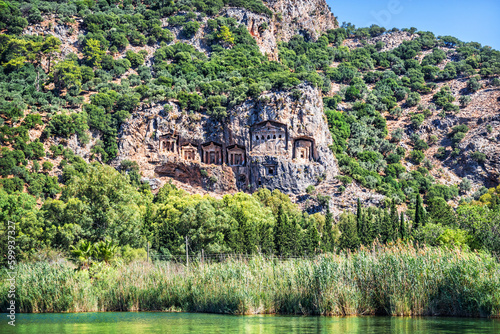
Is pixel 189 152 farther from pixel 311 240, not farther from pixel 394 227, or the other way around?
pixel 394 227

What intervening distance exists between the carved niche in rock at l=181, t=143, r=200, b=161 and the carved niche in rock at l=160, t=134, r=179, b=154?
4.10ft

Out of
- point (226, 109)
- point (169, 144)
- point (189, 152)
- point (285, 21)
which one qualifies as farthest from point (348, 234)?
point (285, 21)

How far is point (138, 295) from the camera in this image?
3456 cm

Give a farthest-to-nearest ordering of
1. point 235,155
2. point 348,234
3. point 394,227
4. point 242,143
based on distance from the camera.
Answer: point 235,155, point 242,143, point 394,227, point 348,234

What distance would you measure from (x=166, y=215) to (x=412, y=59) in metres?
101

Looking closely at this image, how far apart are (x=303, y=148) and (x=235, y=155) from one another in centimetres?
1025

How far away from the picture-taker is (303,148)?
89.1 meters

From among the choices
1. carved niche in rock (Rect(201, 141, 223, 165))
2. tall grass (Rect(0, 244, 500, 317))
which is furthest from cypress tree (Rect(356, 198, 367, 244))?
tall grass (Rect(0, 244, 500, 317))

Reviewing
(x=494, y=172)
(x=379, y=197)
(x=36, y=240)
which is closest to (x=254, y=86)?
(x=379, y=197)

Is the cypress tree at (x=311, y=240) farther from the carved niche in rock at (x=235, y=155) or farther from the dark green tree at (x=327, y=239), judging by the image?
the carved niche in rock at (x=235, y=155)

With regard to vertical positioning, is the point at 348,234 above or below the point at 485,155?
below

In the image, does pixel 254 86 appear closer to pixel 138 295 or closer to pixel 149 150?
pixel 149 150

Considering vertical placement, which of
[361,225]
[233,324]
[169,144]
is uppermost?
[169,144]

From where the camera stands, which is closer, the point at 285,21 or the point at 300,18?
the point at 285,21
